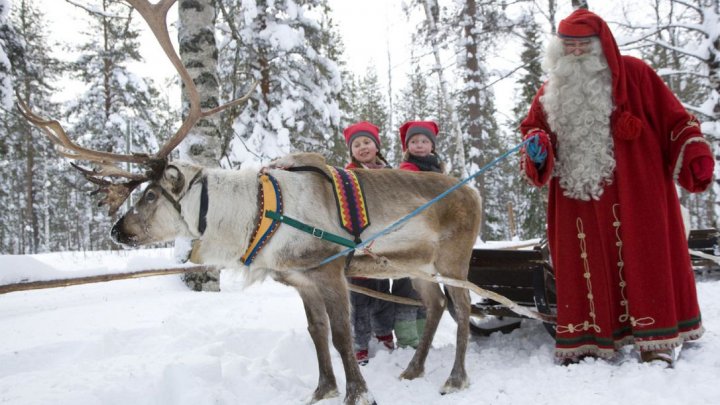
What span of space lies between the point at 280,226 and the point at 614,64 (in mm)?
2462

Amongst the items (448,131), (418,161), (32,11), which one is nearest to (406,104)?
(448,131)

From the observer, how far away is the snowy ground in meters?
2.65

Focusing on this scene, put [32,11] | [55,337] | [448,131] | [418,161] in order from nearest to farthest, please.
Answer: [55,337], [418,161], [32,11], [448,131]

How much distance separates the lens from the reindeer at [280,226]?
298 centimetres

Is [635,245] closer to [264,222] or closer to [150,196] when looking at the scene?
[264,222]

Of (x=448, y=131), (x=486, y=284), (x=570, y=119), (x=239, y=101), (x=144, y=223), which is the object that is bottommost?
(x=486, y=284)

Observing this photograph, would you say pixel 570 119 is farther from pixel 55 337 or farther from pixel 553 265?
pixel 55 337

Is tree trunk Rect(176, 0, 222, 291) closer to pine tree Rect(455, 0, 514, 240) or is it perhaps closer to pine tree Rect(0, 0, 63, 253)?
pine tree Rect(0, 0, 63, 253)

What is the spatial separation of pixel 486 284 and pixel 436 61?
476 inches

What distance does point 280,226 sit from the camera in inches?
117

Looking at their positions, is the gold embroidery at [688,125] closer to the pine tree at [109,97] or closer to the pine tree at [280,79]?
the pine tree at [280,79]

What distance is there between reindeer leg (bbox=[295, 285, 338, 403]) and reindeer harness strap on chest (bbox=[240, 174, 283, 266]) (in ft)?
1.43

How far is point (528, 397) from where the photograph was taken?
2.70 metres

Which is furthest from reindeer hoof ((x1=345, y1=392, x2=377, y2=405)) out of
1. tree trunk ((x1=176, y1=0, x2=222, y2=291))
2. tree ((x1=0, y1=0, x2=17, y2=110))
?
tree ((x1=0, y1=0, x2=17, y2=110))
